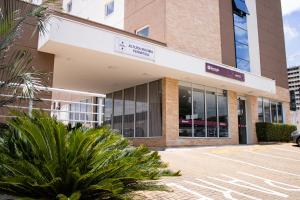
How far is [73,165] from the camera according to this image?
4.28 meters

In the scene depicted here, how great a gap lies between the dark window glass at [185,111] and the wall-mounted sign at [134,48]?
401cm

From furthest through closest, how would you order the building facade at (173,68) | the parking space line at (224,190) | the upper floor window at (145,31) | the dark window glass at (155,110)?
the upper floor window at (145,31) < the dark window glass at (155,110) < the building facade at (173,68) < the parking space line at (224,190)

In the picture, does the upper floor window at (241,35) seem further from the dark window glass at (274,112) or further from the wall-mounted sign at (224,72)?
the dark window glass at (274,112)

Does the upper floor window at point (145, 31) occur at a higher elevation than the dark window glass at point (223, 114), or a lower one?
higher

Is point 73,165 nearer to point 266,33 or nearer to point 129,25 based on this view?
point 129,25

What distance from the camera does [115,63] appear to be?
42.5 feet

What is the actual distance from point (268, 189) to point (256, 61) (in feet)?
56.9

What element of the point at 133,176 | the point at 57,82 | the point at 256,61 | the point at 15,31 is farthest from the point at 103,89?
the point at 133,176

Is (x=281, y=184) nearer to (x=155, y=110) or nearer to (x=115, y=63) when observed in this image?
→ (x=115, y=63)

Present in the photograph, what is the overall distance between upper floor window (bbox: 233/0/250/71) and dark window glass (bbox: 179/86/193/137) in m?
5.82

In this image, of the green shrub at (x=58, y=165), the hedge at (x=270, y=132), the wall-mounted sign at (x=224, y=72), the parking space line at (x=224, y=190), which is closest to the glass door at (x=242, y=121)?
the hedge at (x=270, y=132)

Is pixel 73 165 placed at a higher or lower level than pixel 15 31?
lower

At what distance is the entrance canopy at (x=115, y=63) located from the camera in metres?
10.9

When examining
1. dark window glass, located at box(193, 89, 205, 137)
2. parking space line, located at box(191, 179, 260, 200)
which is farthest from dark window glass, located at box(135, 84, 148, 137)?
parking space line, located at box(191, 179, 260, 200)
